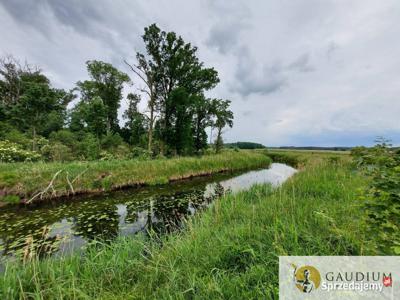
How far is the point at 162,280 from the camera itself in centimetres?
230

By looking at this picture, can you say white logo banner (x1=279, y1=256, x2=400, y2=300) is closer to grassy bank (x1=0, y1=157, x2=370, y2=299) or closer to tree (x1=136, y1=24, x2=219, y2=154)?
grassy bank (x1=0, y1=157, x2=370, y2=299)

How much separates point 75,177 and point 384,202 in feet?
37.5

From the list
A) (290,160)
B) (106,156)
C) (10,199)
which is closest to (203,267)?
(10,199)

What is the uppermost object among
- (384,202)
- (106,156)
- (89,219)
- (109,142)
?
(109,142)

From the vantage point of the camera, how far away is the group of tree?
53.7 ft

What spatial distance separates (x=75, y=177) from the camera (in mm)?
9422

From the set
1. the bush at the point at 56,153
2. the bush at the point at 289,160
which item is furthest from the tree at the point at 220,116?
the bush at the point at 56,153

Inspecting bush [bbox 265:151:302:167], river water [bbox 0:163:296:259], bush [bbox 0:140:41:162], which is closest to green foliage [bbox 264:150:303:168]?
bush [bbox 265:151:302:167]

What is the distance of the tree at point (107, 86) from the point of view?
105ft

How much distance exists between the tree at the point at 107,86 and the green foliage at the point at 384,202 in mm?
35014

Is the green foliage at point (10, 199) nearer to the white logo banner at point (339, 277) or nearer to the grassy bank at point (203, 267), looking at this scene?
the grassy bank at point (203, 267)

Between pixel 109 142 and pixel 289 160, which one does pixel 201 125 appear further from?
pixel 289 160

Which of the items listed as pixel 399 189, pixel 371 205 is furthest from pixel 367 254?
pixel 399 189

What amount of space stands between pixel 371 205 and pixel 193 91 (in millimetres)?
23754
